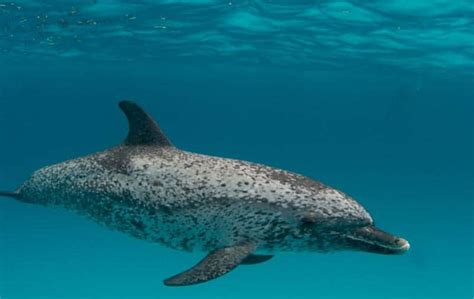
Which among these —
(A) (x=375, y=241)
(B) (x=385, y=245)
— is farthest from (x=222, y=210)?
(B) (x=385, y=245)

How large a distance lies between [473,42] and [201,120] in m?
50.3

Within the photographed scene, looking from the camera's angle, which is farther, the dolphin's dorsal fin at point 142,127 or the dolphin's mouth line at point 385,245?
the dolphin's dorsal fin at point 142,127

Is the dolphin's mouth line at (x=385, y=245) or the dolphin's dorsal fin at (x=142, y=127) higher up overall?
the dolphin's dorsal fin at (x=142, y=127)

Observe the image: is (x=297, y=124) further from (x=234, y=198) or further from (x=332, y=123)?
(x=234, y=198)

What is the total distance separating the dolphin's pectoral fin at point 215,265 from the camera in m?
7.75

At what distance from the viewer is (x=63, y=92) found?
64750mm

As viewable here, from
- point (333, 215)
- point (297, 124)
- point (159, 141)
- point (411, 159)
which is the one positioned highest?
point (297, 124)

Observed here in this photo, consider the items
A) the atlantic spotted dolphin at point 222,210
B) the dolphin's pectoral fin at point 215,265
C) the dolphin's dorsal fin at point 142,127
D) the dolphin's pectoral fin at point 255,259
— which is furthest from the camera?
the dolphin's dorsal fin at point 142,127

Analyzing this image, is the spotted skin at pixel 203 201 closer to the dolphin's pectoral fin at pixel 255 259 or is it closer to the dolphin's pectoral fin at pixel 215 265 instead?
the dolphin's pectoral fin at pixel 215 265

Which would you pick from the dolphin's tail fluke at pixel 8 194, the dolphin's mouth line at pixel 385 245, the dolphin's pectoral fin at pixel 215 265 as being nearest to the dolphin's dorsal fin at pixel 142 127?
the dolphin's pectoral fin at pixel 215 265

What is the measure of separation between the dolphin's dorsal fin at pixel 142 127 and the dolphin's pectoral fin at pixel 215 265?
2.36 metres

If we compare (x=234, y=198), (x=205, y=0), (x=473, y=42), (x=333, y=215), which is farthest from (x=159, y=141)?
(x=473, y=42)

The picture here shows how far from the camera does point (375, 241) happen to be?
834 centimetres

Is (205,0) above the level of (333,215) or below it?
above
